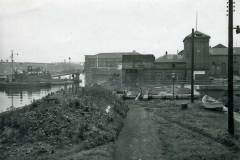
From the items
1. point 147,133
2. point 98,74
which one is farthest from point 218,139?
point 98,74

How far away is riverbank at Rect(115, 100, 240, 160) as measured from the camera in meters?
12.9

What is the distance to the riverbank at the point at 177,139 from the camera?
1293cm

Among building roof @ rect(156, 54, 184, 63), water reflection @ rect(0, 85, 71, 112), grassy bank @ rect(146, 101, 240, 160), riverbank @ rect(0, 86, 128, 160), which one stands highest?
building roof @ rect(156, 54, 184, 63)

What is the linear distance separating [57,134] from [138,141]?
454 centimetres

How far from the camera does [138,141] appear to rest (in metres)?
15.5

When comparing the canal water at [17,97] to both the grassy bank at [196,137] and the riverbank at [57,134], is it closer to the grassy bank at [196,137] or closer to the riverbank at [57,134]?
the riverbank at [57,134]

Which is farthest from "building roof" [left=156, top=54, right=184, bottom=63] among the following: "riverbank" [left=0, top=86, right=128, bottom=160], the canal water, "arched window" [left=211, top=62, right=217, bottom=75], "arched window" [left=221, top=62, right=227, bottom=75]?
"riverbank" [left=0, top=86, right=128, bottom=160]

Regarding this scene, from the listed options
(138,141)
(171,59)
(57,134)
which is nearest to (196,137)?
(138,141)

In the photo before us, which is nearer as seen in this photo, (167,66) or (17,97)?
(17,97)

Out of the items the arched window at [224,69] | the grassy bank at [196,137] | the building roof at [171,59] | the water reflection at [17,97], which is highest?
the building roof at [171,59]

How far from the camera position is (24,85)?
3216 inches

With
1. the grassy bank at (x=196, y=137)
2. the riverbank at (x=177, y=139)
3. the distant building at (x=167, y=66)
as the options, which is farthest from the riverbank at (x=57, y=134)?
the distant building at (x=167, y=66)

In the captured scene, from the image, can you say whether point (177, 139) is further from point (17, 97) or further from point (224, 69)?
point (224, 69)

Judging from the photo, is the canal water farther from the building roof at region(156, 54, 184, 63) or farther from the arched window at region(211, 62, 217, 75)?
the arched window at region(211, 62, 217, 75)
